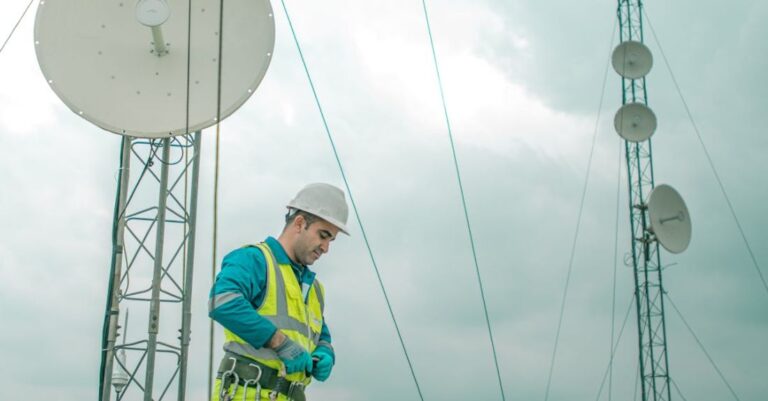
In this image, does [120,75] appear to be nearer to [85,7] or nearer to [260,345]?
[85,7]

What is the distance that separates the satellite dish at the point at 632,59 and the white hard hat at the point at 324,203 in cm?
1727

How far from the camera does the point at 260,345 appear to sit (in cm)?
305

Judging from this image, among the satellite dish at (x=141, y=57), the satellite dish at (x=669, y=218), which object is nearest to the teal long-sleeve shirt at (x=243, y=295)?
the satellite dish at (x=141, y=57)

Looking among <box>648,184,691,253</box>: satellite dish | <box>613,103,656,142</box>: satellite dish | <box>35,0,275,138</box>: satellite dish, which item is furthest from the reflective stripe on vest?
<box>613,103,656,142</box>: satellite dish

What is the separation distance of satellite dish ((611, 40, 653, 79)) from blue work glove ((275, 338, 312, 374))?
17588mm

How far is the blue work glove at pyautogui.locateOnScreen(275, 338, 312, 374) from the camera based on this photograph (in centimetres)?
313

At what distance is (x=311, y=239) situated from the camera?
335cm

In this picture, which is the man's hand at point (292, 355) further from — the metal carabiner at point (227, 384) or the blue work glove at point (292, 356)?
the metal carabiner at point (227, 384)

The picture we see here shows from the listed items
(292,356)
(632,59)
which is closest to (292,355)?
(292,356)

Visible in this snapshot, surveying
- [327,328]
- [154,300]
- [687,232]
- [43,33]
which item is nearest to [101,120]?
[43,33]

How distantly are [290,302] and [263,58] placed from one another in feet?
6.71

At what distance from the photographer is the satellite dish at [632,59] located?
1962 centimetres

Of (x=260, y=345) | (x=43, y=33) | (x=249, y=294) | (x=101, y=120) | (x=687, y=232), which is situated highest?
(x=687, y=232)

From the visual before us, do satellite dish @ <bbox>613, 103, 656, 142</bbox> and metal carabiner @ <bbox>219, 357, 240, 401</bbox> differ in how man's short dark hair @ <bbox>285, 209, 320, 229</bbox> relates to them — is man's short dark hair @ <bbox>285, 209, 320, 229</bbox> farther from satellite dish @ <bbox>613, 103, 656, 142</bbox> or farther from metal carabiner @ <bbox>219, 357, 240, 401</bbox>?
satellite dish @ <bbox>613, 103, 656, 142</bbox>
